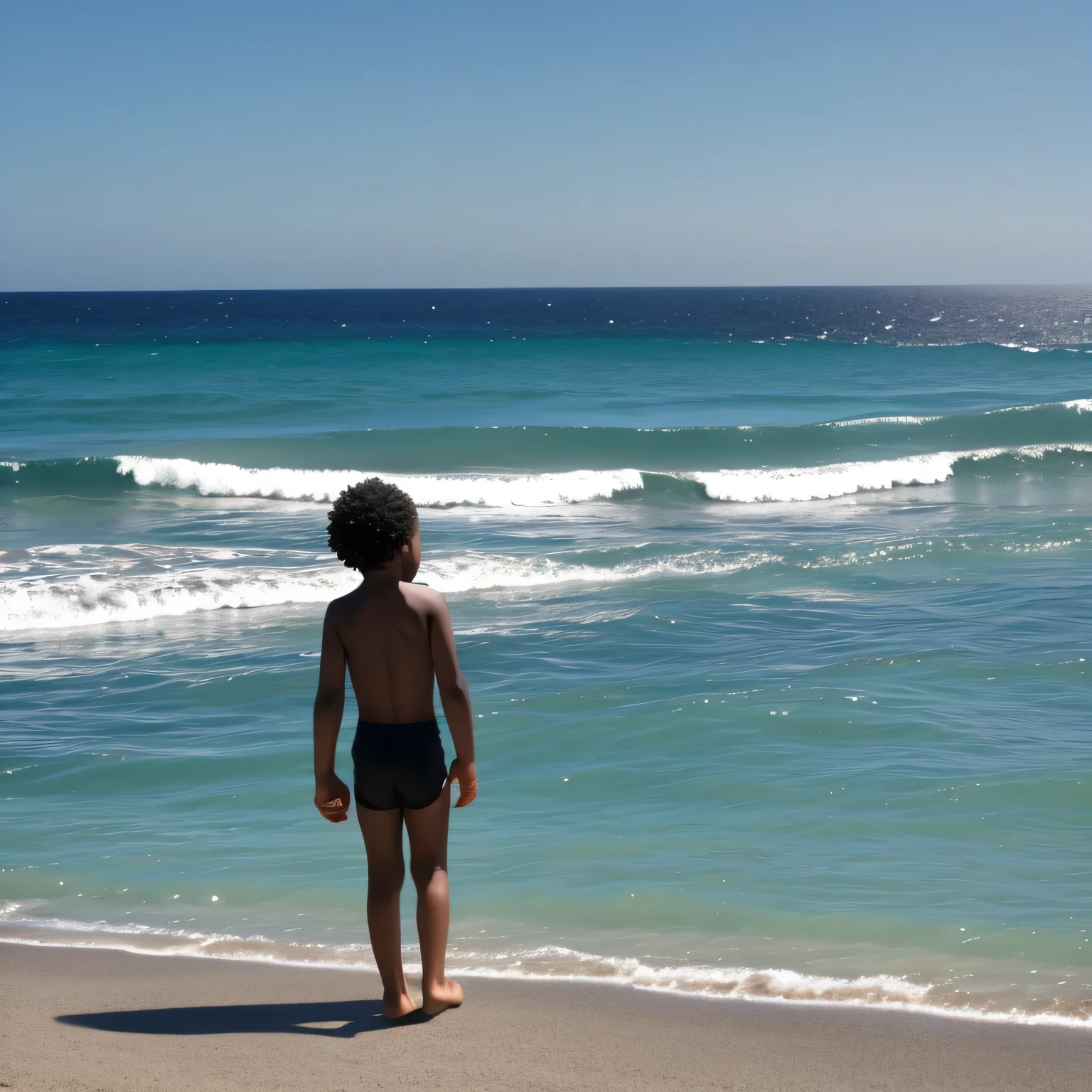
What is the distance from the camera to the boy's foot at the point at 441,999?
10.8 ft

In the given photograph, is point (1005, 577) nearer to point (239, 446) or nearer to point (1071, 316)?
point (239, 446)

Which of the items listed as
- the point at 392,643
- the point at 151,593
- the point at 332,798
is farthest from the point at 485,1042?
the point at 151,593

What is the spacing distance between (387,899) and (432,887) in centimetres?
13

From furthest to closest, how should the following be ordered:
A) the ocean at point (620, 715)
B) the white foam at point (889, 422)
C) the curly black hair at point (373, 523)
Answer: the white foam at point (889, 422) < the ocean at point (620, 715) < the curly black hair at point (373, 523)

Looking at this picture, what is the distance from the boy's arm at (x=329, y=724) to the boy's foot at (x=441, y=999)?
1.87 feet

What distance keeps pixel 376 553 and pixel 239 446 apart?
1860 centimetres

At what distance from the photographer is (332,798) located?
3.19 metres

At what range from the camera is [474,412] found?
92.6 feet

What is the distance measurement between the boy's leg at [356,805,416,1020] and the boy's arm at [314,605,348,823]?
3.1 inches

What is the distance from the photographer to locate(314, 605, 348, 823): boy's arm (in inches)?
125

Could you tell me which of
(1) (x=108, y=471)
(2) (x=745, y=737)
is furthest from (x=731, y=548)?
(1) (x=108, y=471)

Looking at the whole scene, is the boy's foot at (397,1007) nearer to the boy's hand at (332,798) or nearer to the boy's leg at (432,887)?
the boy's leg at (432,887)

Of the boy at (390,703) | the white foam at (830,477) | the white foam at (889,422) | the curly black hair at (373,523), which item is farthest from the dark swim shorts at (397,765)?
the white foam at (889,422)

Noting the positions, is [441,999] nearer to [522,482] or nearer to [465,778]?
[465,778]
